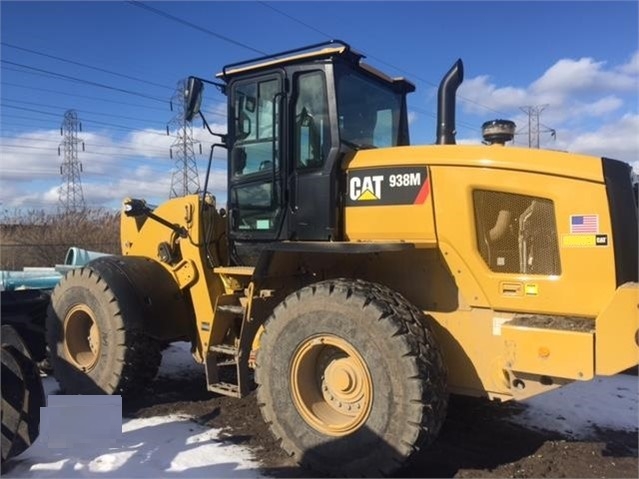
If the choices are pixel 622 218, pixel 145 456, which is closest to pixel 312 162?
pixel 622 218

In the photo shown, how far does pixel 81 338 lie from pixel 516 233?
425 cm

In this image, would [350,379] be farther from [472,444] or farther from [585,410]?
[585,410]

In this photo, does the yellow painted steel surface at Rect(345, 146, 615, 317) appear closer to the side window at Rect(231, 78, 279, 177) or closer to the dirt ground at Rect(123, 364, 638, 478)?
the side window at Rect(231, 78, 279, 177)

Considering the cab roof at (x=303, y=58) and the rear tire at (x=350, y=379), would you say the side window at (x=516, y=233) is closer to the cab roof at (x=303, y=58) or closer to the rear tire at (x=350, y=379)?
the rear tire at (x=350, y=379)

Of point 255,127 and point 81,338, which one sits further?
point 81,338

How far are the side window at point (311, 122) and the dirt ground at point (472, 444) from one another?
2.25 metres

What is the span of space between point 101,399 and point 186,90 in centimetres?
273

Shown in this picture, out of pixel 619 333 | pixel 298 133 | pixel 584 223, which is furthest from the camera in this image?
pixel 298 133

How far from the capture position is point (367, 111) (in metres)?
5.54

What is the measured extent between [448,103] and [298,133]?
1309 millimetres

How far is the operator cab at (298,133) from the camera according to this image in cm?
504

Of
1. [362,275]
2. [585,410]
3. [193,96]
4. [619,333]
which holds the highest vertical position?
[193,96]

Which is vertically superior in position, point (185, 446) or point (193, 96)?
point (193, 96)

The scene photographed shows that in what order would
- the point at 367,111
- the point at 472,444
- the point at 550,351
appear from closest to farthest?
the point at 550,351, the point at 472,444, the point at 367,111
